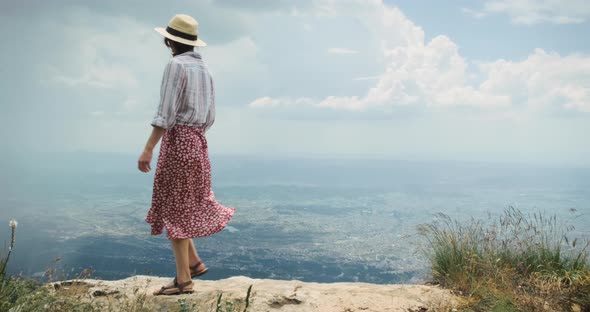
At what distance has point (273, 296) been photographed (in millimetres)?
Answer: 4723

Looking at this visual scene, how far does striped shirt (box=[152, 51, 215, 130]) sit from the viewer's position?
4.18 meters

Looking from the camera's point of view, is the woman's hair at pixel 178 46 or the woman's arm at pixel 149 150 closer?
the woman's arm at pixel 149 150

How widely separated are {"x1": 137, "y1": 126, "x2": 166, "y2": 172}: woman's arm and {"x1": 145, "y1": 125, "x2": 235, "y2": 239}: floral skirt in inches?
7.7

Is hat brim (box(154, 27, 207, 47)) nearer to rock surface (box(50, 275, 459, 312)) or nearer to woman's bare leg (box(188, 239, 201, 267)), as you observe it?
woman's bare leg (box(188, 239, 201, 267))

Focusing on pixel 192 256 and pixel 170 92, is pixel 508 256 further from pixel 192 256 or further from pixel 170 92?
pixel 170 92

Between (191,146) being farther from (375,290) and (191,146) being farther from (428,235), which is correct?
(428,235)

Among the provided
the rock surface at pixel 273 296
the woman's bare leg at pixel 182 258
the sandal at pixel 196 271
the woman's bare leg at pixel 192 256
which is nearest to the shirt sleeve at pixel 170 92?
the woman's bare leg at pixel 182 258

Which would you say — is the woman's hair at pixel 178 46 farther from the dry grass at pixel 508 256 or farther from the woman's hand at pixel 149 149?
the dry grass at pixel 508 256

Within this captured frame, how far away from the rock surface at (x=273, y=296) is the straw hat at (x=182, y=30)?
2.26m

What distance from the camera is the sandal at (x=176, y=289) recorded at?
4.67m

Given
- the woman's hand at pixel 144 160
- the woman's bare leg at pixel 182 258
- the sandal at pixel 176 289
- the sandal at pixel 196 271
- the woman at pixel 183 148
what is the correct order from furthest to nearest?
the sandal at pixel 196 271
the sandal at pixel 176 289
the woman's bare leg at pixel 182 258
the woman at pixel 183 148
the woman's hand at pixel 144 160

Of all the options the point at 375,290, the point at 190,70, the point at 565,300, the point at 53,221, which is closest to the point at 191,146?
the point at 190,70

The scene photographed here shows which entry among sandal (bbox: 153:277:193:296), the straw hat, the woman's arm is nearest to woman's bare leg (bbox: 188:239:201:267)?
sandal (bbox: 153:277:193:296)

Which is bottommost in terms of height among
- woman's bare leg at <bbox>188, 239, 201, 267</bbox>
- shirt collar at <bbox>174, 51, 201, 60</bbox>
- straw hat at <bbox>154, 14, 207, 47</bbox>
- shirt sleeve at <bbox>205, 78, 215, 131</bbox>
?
woman's bare leg at <bbox>188, 239, 201, 267</bbox>
